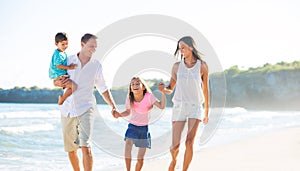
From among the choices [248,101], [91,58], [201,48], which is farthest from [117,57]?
[248,101]

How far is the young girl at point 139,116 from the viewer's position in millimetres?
4926

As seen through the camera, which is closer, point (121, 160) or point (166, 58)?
point (166, 58)

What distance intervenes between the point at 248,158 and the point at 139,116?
7.74 ft

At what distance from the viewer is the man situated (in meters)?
4.52

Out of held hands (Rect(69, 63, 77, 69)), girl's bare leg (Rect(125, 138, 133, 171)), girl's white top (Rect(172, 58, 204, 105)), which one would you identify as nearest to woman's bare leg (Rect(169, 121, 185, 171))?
girl's white top (Rect(172, 58, 204, 105))

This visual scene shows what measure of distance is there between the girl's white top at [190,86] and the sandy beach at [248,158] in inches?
54.5

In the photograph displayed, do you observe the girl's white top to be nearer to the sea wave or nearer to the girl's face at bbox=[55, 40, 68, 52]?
the girl's face at bbox=[55, 40, 68, 52]

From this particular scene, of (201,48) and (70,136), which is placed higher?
(201,48)

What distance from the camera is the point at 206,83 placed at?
189 inches

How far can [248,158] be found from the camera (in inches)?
256

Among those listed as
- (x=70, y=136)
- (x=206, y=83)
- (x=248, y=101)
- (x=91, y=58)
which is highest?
(x=91, y=58)

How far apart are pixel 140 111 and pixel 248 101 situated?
43.8 meters

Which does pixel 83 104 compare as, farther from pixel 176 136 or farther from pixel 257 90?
pixel 257 90

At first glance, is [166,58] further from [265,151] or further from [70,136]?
[265,151]
